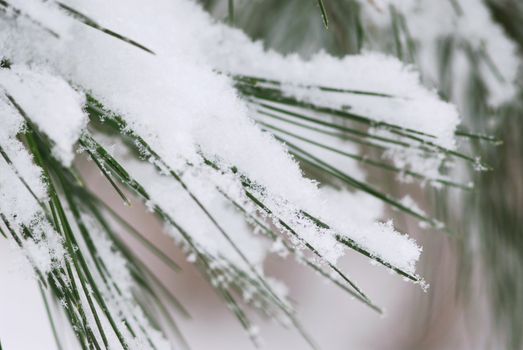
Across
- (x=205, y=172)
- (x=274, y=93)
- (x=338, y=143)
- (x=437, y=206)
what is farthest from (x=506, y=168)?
(x=205, y=172)

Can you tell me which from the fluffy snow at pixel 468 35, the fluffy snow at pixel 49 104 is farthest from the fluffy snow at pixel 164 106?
the fluffy snow at pixel 468 35

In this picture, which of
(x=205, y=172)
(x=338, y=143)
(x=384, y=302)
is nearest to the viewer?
(x=205, y=172)

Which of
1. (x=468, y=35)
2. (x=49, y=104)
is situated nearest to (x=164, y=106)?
(x=49, y=104)

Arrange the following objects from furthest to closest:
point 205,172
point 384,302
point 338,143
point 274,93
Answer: point 384,302 < point 338,143 < point 274,93 < point 205,172

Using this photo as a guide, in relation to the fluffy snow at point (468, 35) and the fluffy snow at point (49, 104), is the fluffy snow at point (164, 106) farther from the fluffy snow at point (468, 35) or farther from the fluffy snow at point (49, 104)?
the fluffy snow at point (468, 35)

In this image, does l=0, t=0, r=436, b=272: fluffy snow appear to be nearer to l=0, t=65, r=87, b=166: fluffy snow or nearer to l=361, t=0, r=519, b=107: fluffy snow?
l=0, t=65, r=87, b=166: fluffy snow

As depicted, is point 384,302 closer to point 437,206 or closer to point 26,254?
point 437,206

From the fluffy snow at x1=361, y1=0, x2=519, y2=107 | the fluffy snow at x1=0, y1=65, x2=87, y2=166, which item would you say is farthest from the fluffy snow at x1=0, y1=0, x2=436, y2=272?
the fluffy snow at x1=361, y1=0, x2=519, y2=107

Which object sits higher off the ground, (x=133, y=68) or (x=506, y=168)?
(x=133, y=68)

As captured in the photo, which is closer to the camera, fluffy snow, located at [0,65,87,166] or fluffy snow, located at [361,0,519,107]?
fluffy snow, located at [0,65,87,166]

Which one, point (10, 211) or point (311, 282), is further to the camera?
point (311, 282)

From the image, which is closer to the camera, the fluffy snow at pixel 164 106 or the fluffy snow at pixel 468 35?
the fluffy snow at pixel 164 106
